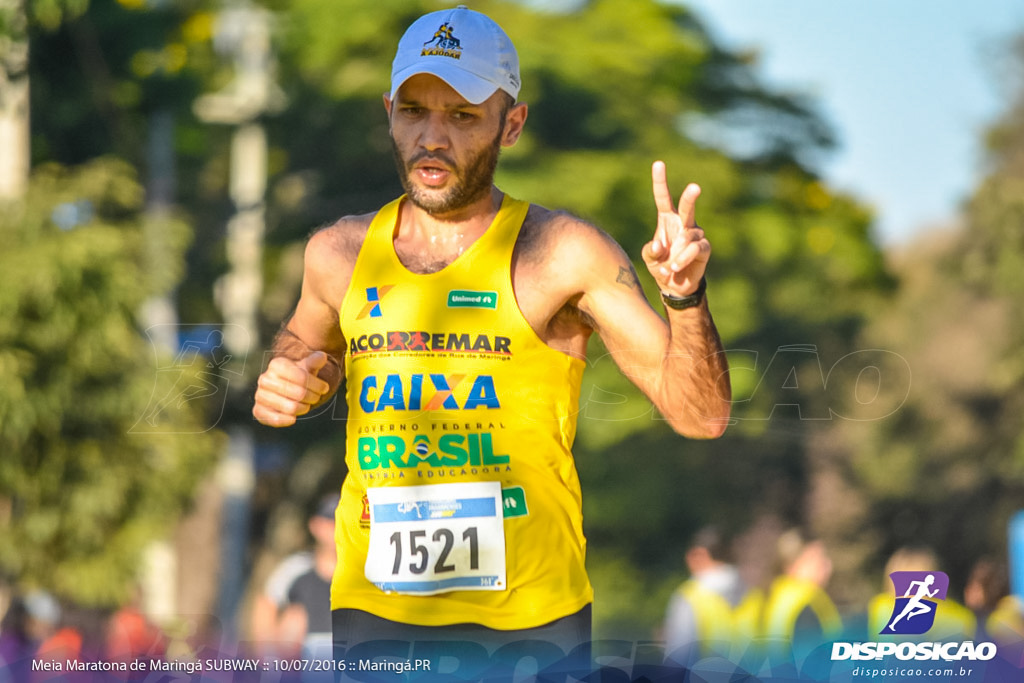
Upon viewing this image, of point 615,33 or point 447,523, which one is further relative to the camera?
point 615,33

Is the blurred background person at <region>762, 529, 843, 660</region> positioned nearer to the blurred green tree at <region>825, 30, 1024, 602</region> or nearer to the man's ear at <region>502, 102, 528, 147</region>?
the man's ear at <region>502, 102, 528, 147</region>

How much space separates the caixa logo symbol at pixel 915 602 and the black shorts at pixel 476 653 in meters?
1.53

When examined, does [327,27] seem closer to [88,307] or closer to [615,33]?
[615,33]

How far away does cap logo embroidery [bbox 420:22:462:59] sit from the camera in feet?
11.1

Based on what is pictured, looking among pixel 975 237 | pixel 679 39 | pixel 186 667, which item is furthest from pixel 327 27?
pixel 186 667

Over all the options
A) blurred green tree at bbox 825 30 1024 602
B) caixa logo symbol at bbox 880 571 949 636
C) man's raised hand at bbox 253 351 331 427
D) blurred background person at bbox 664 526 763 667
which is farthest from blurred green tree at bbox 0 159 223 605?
blurred green tree at bbox 825 30 1024 602

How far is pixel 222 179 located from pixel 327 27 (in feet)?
8.24

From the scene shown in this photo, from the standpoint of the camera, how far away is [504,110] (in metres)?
3.51

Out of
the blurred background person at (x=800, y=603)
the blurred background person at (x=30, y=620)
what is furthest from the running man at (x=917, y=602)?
the blurred background person at (x=30, y=620)

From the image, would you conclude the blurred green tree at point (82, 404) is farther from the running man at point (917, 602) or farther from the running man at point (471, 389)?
the running man at point (471, 389)

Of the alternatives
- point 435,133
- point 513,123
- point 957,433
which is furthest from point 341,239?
point 957,433

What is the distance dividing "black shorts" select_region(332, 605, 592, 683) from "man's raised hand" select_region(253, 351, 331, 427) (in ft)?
1.84

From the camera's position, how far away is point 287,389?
132 inches

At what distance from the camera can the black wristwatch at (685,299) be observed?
10.5 feet
